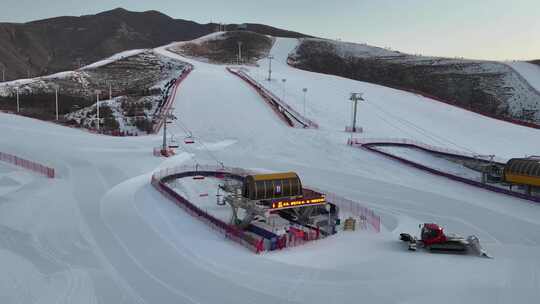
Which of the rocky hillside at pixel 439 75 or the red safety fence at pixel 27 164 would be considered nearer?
the red safety fence at pixel 27 164

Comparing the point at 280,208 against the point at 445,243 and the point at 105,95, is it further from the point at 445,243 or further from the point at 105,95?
the point at 105,95

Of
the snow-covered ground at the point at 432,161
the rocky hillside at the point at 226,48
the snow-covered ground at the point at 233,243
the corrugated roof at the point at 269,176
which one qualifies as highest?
the rocky hillside at the point at 226,48

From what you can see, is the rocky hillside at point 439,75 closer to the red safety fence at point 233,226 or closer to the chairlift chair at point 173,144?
the chairlift chair at point 173,144

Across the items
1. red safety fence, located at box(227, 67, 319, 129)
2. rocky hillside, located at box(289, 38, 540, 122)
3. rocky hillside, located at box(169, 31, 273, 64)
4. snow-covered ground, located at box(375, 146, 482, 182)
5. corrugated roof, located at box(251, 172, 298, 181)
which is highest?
rocky hillside, located at box(169, 31, 273, 64)

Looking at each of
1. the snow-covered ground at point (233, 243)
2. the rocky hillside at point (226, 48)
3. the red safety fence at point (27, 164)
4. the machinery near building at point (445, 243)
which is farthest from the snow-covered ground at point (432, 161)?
the rocky hillside at point (226, 48)

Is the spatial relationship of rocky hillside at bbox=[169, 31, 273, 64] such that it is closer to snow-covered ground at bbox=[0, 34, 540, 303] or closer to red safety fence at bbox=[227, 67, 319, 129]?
red safety fence at bbox=[227, 67, 319, 129]

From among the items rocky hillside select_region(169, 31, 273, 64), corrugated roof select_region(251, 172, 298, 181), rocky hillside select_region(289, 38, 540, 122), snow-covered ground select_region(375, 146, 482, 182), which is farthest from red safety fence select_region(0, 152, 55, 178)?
rocky hillside select_region(169, 31, 273, 64)

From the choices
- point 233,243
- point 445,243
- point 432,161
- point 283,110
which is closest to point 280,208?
point 233,243
